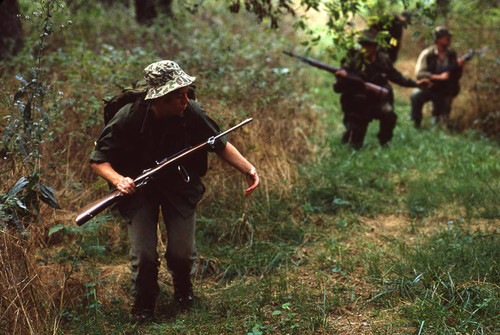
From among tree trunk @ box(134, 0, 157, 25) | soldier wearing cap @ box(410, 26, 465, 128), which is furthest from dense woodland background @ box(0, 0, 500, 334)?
Answer: tree trunk @ box(134, 0, 157, 25)

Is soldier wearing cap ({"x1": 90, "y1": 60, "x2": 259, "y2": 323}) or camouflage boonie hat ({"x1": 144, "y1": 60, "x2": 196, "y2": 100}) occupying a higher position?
camouflage boonie hat ({"x1": 144, "y1": 60, "x2": 196, "y2": 100})

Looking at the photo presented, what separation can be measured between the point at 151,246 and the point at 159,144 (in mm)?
700

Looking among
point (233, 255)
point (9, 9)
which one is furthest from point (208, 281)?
point (9, 9)

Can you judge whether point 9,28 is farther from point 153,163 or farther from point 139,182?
point 139,182

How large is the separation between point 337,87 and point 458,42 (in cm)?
413

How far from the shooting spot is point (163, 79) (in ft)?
11.0

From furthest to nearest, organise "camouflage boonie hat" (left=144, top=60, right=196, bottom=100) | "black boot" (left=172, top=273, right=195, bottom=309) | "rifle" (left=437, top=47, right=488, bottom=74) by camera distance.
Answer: "rifle" (left=437, top=47, right=488, bottom=74)
"black boot" (left=172, top=273, right=195, bottom=309)
"camouflage boonie hat" (left=144, top=60, right=196, bottom=100)

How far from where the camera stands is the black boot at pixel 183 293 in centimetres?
389

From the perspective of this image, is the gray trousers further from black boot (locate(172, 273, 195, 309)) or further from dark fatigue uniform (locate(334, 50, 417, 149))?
dark fatigue uniform (locate(334, 50, 417, 149))

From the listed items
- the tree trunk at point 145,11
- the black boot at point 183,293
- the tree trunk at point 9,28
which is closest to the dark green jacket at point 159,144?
the black boot at point 183,293

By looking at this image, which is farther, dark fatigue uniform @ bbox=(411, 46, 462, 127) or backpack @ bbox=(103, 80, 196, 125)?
dark fatigue uniform @ bbox=(411, 46, 462, 127)

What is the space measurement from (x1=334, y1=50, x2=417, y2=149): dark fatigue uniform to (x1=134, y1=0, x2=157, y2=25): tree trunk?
525cm

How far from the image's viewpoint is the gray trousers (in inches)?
141

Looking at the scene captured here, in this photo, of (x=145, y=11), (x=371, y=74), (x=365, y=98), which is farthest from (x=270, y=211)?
(x=145, y=11)
